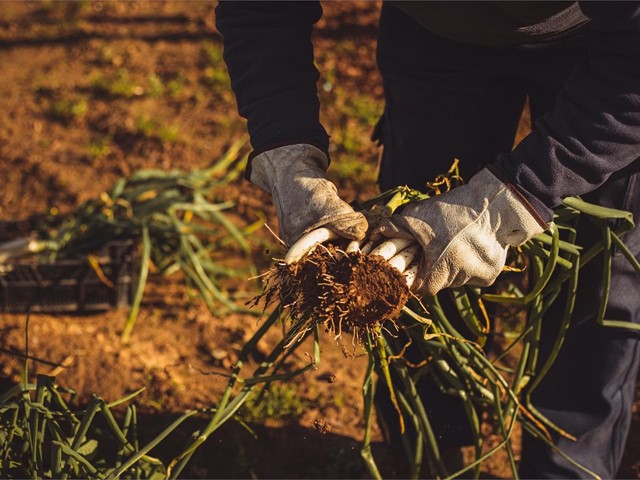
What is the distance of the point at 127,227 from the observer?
112 inches

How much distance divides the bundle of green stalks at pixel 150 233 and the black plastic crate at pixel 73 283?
37 mm

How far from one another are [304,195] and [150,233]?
1394mm

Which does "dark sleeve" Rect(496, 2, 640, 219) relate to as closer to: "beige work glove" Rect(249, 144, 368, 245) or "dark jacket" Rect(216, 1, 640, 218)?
"dark jacket" Rect(216, 1, 640, 218)

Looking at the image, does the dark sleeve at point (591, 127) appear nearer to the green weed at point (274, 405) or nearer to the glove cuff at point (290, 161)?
the glove cuff at point (290, 161)

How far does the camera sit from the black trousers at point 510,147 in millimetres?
1814

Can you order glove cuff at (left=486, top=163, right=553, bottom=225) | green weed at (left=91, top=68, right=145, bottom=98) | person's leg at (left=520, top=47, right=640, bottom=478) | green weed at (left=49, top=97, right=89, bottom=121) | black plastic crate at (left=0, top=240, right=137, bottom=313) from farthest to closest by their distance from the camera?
green weed at (left=91, top=68, right=145, bottom=98)
green weed at (left=49, top=97, right=89, bottom=121)
black plastic crate at (left=0, top=240, right=137, bottom=313)
person's leg at (left=520, top=47, right=640, bottom=478)
glove cuff at (left=486, top=163, right=553, bottom=225)

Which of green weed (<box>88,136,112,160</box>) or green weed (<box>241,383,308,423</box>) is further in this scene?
green weed (<box>88,136,112,160</box>)

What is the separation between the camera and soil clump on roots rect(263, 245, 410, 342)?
145cm

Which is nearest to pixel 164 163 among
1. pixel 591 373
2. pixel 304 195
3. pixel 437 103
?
pixel 437 103

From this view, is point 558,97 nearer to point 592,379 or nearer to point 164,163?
point 592,379

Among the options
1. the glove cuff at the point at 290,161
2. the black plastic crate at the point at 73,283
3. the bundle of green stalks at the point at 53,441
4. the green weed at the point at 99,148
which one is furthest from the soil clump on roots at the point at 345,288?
the green weed at the point at 99,148

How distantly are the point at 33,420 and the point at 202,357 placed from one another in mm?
1080

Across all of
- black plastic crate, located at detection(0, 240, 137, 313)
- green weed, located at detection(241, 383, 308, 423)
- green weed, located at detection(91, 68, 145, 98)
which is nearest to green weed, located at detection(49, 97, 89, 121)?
green weed, located at detection(91, 68, 145, 98)

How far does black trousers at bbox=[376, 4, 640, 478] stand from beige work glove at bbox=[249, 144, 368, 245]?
308 millimetres
